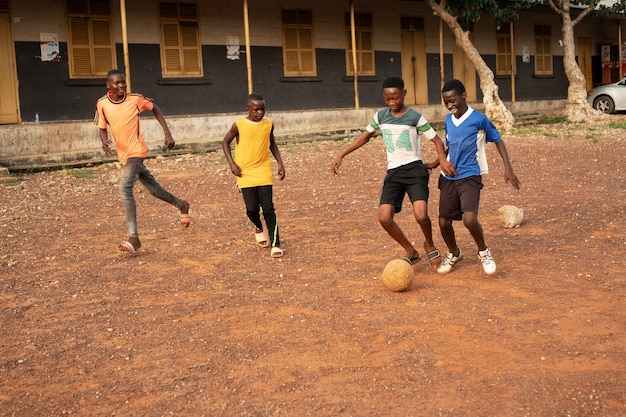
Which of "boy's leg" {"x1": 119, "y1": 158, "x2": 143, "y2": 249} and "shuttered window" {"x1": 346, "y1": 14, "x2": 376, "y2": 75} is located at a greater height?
"shuttered window" {"x1": 346, "y1": 14, "x2": 376, "y2": 75}

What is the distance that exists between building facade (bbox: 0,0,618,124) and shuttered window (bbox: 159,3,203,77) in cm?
2

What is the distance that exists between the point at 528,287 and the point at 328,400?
7.59 feet

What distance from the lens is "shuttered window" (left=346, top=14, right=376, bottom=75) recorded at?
20025mm

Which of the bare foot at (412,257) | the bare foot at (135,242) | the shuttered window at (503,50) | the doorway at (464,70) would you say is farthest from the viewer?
the shuttered window at (503,50)

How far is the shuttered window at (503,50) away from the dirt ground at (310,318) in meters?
16.0

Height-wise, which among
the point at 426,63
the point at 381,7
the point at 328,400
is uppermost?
the point at 381,7

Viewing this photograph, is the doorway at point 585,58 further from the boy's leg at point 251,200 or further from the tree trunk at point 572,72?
the boy's leg at point 251,200

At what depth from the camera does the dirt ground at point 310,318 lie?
3637 millimetres

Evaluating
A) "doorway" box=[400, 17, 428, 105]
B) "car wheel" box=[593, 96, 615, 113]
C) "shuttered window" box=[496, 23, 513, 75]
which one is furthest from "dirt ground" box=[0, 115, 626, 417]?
"car wheel" box=[593, 96, 615, 113]

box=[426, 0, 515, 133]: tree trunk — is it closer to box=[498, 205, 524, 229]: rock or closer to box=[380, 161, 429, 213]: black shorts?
box=[498, 205, 524, 229]: rock

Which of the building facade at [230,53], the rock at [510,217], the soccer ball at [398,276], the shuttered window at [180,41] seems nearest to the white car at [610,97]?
the building facade at [230,53]

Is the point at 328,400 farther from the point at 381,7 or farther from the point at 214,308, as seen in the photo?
the point at 381,7

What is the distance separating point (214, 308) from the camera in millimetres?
5168

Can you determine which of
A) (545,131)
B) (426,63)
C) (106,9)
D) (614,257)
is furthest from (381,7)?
(614,257)
